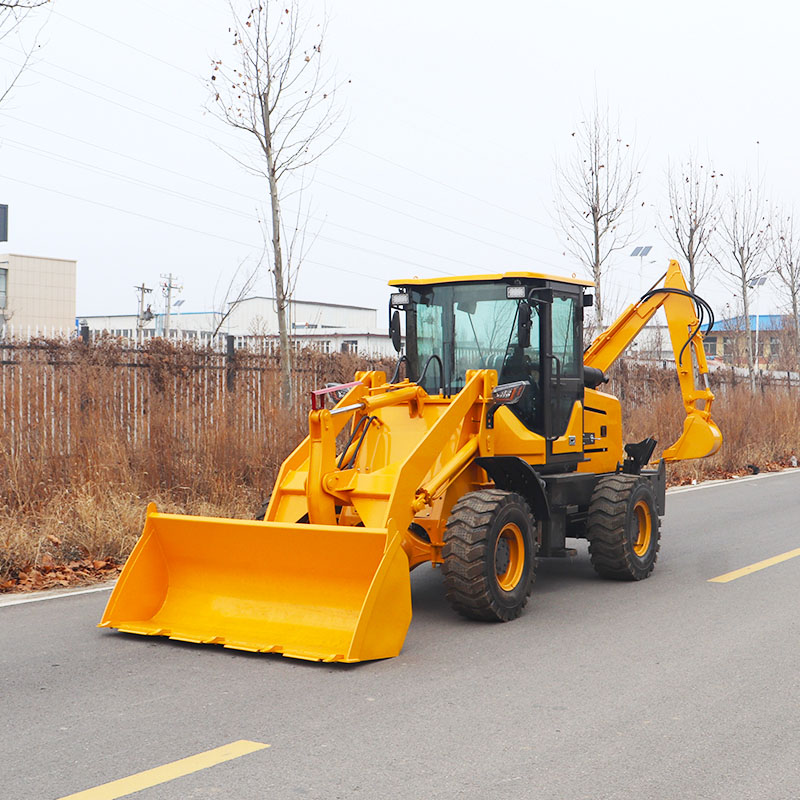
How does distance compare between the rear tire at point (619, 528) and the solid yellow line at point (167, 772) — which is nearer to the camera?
the solid yellow line at point (167, 772)

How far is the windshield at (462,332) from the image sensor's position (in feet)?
28.7

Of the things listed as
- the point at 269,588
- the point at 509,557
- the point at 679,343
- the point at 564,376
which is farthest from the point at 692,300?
the point at 269,588

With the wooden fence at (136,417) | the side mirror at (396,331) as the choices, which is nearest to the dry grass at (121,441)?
the wooden fence at (136,417)

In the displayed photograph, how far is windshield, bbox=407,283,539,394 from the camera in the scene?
8.74 metres

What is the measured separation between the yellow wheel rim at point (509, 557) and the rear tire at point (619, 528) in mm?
1532

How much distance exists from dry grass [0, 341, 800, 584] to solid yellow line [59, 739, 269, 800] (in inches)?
195

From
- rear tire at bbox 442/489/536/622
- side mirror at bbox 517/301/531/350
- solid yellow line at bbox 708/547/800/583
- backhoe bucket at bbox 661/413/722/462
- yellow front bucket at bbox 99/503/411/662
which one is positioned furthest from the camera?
backhoe bucket at bbox 661/413/722/462

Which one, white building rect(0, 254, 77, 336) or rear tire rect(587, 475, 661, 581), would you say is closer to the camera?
rear tire rect(587, 475, 661, 581)

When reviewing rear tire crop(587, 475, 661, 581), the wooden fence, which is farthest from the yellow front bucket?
the wooden fence

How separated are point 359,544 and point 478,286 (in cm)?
297

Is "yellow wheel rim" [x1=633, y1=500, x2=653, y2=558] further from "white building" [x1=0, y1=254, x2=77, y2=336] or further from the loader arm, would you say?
"white building" [x1=0, y1=254, x2=77, y2=336]

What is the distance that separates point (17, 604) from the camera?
823cm

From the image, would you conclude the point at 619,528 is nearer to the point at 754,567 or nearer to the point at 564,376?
the point at 564,376

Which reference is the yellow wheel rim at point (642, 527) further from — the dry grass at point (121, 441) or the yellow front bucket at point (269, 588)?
the dry grass at point (121, 441)
